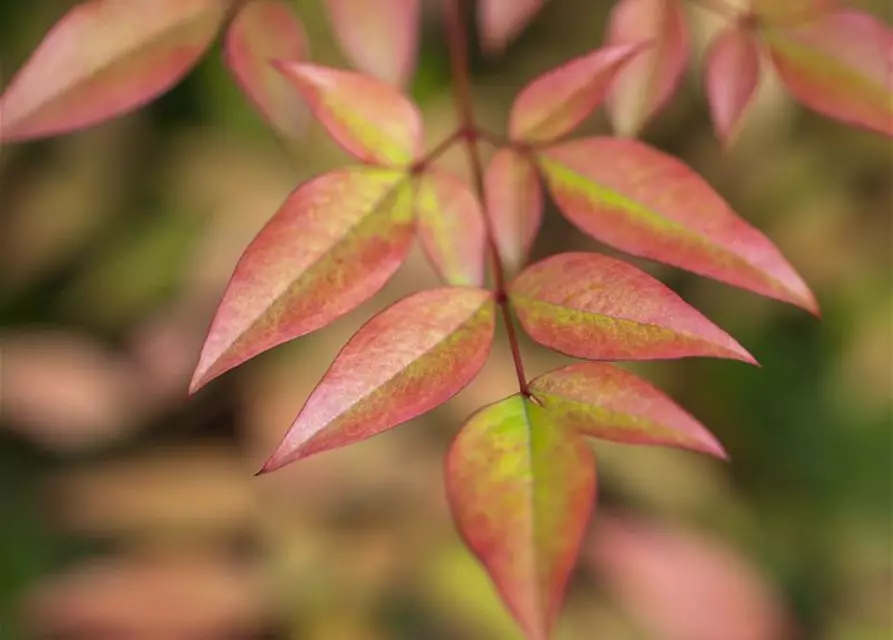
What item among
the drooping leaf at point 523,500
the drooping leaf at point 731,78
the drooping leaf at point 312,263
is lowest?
the drooping leaf at point 523,500

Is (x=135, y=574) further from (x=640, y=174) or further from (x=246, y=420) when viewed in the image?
(x=640, y=174)

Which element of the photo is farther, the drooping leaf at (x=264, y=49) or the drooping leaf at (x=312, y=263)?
the drooping leaf at (x=264, y=49)

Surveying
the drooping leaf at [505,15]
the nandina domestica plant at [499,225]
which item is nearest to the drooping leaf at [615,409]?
the nandina domestica plant at [499,225]

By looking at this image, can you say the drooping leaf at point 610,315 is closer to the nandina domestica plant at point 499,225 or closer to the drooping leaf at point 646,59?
the nandina domestica plant at point 499,225

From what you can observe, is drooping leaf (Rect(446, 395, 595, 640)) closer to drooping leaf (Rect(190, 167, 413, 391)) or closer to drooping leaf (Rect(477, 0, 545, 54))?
drooping leaf (Rect(190, 167, 413, 391))

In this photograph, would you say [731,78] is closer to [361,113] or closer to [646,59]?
[646,59]

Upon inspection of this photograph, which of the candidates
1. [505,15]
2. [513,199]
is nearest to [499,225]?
[513,199]

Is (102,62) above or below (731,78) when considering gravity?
above

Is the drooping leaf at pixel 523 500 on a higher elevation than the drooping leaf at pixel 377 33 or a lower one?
lower
